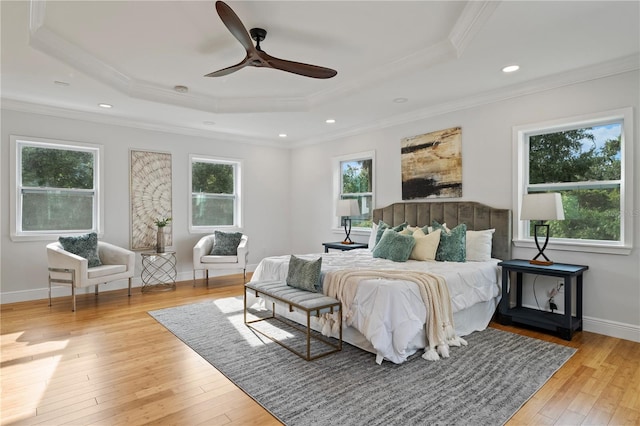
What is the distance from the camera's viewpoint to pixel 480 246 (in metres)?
4.13

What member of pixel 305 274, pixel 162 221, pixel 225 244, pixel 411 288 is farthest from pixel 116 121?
pixel 411 288

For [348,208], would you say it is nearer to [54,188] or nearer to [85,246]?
[85,246]

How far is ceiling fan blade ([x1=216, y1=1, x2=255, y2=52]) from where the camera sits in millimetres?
2268

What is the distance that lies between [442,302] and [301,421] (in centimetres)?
160

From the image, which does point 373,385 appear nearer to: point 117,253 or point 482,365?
point 482,365

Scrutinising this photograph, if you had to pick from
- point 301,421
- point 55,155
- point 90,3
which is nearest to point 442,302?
point 301,421

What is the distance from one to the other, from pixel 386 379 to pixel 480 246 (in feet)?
7.14

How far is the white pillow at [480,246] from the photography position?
4094 millimetres

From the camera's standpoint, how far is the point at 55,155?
516cm

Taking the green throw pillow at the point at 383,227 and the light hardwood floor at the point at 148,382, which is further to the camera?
the green throw pillow at the point at 383,227

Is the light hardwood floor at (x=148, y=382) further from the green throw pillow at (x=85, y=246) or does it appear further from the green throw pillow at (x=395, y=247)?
the green throw pillow at (x=395, y=247)

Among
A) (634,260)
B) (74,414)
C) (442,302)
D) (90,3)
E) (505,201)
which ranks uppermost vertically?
(90,3)

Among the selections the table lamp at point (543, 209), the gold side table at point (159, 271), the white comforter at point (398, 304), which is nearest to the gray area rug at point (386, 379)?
the white comforter at point (398, 304)

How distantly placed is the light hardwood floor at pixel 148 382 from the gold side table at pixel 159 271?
5.58ft
